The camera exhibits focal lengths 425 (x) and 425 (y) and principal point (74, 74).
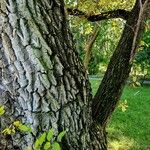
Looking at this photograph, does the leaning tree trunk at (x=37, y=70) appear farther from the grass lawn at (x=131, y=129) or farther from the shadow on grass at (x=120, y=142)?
the shadow on grass at (x=120, y=142)

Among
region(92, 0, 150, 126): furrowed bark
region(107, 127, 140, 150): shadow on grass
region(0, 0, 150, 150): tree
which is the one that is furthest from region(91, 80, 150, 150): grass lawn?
region(0, 0, 150, 150): tree

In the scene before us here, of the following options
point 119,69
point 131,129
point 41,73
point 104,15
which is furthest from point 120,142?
point 41,73

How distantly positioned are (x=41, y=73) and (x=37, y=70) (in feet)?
0.11

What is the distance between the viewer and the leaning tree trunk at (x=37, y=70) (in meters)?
2.69

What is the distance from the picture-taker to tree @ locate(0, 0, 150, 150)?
2689 mm

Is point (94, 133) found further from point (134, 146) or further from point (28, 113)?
point (134, 146)

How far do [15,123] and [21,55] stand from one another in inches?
17.0

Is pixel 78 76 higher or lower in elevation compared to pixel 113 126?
higher

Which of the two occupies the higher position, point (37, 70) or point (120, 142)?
point (37, 70)

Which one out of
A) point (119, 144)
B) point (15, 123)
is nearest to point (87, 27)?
point (119, 144)

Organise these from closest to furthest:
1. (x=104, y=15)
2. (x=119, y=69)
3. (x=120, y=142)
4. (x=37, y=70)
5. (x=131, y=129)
Answer: (x=37, y=70) → (x=119, y=69) → (x=104, y=15) → (x=120, y=142) → (x=131, y=129)

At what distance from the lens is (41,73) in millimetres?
2727

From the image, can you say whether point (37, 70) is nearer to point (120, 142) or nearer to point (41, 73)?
point (41, 73)

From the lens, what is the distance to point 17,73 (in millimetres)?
2721
